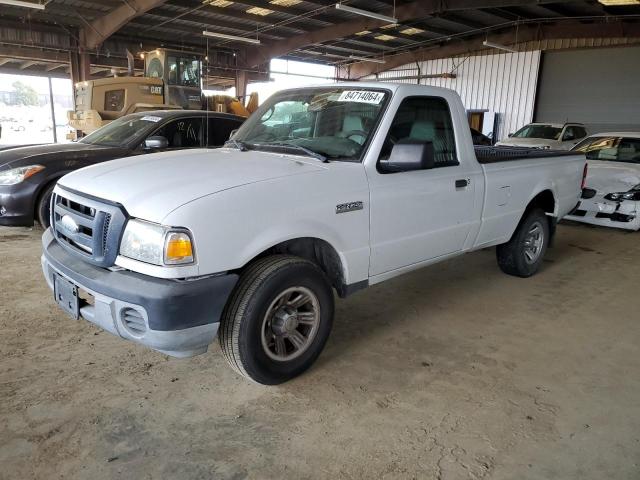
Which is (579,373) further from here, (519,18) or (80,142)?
(519,18)

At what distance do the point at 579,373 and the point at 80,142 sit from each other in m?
6.37

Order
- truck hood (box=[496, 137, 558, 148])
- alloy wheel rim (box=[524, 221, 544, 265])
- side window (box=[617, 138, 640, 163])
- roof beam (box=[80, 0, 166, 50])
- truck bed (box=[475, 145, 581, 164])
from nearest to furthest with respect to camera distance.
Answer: truck bed (box=[475, 145, 581, 164]), alloy wheel rim (box=[524, 221, 544, 265]), side window (box=[617, 138, 640, 163]), truck hood (box=[496, 137, 558, 148]), roof beam (box=[80, 0, 166, 50])

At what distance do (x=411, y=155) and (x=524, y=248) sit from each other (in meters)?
2.58

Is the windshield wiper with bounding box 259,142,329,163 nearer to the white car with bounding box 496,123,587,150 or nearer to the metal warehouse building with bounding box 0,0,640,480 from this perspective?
the metal warehouse building with bounding box 0,0,640,480

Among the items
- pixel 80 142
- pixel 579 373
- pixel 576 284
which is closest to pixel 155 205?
pixel 579 373

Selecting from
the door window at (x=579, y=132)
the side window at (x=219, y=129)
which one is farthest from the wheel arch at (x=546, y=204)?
the door window at (x=579, y=132)

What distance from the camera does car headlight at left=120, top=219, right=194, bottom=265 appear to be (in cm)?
231

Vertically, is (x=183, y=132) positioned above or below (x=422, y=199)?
above

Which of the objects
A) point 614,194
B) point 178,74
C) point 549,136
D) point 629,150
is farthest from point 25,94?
point 614,194

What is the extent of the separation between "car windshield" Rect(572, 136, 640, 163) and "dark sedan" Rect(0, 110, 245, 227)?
19.3 ft

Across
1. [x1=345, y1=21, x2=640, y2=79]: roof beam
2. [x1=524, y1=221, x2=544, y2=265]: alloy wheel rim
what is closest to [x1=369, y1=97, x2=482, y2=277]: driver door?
[x1=524, y1=221, x2=544, y2=265]: alloy wheel rim

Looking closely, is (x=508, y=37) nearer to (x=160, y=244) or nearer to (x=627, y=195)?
(x=627, y=195)

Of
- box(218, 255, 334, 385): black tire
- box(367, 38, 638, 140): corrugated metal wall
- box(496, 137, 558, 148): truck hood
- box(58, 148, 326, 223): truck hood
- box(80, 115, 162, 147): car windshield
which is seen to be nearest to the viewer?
box(58, 148, 326, 223): truck hood

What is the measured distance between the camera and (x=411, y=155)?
3010mm
